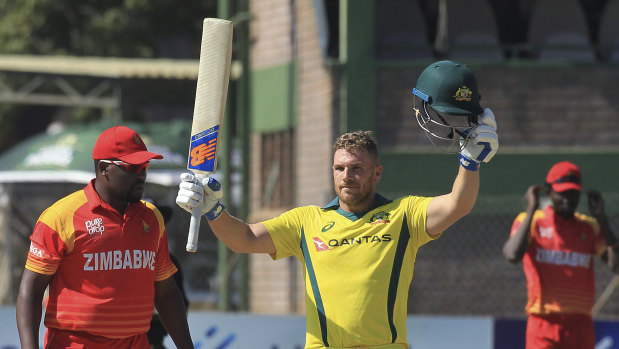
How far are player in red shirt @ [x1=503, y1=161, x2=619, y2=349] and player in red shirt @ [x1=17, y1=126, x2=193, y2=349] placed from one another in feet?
12.0

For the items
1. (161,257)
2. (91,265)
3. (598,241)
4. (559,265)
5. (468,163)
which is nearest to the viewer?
(468,163)

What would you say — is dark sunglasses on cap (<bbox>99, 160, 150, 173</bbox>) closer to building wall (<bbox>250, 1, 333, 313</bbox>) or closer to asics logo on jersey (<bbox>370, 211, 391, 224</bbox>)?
asics logo on jersey (<bbox>370, 211, 391, 224</bbox>)

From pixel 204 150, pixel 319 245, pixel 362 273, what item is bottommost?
pixel 362 273

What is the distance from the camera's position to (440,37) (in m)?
13.2

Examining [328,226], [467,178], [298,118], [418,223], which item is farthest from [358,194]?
[298,118]

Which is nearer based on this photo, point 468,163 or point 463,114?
point 463,114

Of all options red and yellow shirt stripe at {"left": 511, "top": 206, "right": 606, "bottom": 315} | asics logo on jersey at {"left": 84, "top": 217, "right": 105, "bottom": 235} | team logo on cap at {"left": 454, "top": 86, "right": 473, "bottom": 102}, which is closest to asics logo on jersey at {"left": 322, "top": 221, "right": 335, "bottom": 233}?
team logo on cap at {"left": 454, "top": 86, "right": 473, "bottom": 102}

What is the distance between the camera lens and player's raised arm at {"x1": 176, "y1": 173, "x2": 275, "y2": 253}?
Answer: 5.14m

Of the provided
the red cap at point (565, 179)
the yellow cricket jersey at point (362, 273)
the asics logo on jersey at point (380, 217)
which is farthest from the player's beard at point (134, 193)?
the red cap at point (565, 179)

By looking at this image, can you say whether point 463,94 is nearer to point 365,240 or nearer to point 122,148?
point 365,240

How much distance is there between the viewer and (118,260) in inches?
210

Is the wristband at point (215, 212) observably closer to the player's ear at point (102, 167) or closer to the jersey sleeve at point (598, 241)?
the player's ear at point (102, 167)

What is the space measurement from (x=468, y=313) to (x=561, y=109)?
2708mm

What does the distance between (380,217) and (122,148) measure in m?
1.38
